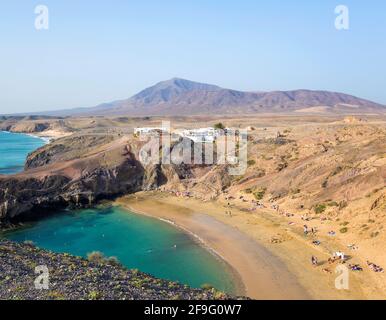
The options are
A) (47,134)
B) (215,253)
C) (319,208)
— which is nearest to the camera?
(215,253)

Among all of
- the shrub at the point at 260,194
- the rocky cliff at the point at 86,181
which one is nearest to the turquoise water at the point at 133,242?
the rocky cliff at the point at 86,181

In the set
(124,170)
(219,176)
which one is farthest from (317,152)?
(124,170)

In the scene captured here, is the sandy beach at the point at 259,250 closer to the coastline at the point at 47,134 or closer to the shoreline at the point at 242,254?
the shoreline at the point at 242,254

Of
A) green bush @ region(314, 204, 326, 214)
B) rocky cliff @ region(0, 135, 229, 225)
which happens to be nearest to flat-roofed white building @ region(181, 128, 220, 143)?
rocky cliff @ region(0, 135, 229, 225)

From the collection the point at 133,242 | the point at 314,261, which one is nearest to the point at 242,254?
the point at 314,261

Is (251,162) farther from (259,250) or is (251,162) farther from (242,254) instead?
(242,254)

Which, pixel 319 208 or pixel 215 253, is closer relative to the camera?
pixel 215 253

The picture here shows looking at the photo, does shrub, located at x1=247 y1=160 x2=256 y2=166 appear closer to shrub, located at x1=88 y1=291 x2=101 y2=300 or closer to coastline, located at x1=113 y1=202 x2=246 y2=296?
coastline, located at x1=113 y1=202 x2=246 y2=296

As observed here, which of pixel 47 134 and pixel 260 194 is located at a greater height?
pixel 47 134
